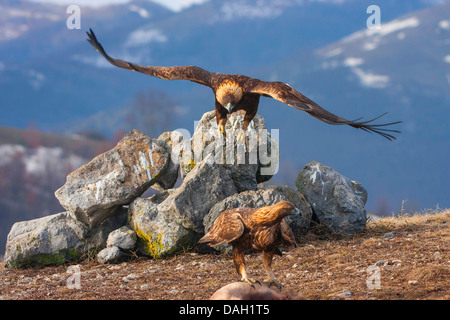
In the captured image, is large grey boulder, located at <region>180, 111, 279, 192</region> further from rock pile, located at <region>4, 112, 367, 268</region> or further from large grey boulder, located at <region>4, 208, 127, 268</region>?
large grey boulder, located at <region>4, 208, 127, 268</region>

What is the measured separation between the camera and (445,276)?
6.54 metres

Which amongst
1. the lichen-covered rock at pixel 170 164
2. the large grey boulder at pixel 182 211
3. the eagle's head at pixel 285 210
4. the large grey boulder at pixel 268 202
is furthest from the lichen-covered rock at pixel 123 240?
the eagle's head at pixel 285 210

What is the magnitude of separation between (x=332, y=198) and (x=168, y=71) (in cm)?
391

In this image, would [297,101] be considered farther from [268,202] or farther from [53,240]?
[53,240]

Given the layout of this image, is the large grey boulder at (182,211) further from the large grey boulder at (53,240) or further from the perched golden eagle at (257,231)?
the perched golden eagle at (257,231)

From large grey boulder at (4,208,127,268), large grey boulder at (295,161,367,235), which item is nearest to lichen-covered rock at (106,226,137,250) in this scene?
large grey boulder at (4,208,127,268)

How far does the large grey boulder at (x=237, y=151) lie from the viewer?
9.77 meters

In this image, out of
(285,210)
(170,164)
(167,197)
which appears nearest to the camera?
(285,210)

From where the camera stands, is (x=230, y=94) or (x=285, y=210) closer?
(x=285, y=210)

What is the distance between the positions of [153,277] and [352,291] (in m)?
3.20

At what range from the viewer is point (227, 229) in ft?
17.3

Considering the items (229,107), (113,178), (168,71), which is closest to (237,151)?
(229,107)

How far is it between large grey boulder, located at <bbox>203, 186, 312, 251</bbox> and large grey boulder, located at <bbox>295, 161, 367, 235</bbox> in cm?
40

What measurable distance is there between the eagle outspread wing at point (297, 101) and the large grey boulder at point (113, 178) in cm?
259
